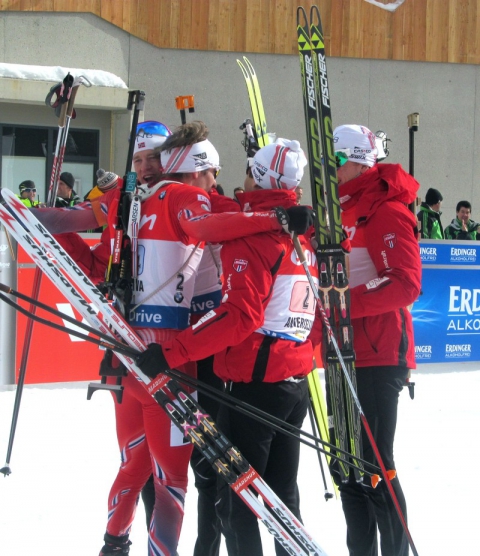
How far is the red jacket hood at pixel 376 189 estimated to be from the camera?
3008 mm

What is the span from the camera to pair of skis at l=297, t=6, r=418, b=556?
2867 millimetres

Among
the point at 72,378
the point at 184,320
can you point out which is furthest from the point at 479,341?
the point at 184,320

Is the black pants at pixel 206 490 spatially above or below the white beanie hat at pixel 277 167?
below

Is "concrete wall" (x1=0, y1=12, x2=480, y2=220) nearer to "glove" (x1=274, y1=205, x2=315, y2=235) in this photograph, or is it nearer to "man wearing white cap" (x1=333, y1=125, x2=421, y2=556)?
"man wearing white cap" (x1=333, y1=125, x2=421, y2=556)

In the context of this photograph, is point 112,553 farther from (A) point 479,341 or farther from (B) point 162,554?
(A) point 479,341

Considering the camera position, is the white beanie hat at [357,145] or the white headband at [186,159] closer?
the white headband at [186,159]

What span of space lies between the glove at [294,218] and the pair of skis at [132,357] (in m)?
0.63

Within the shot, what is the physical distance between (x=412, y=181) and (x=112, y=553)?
1.86 metres

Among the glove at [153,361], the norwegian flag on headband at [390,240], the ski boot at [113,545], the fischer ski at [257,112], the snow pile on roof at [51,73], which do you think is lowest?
the ski boot at [113,545]

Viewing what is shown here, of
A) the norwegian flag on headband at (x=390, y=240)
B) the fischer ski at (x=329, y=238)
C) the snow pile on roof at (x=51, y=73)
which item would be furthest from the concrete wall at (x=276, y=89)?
the norwegian flag on headband at (x=390, y=240)

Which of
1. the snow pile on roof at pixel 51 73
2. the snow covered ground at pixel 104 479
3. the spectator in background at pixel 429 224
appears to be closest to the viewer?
the snow covered ground at pixel 104 479

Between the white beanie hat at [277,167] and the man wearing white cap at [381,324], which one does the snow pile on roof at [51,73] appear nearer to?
the man wearing white cap at [381,324]

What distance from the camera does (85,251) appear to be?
3.21 meters

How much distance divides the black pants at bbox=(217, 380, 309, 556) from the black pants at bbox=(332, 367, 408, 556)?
15.7 inches
